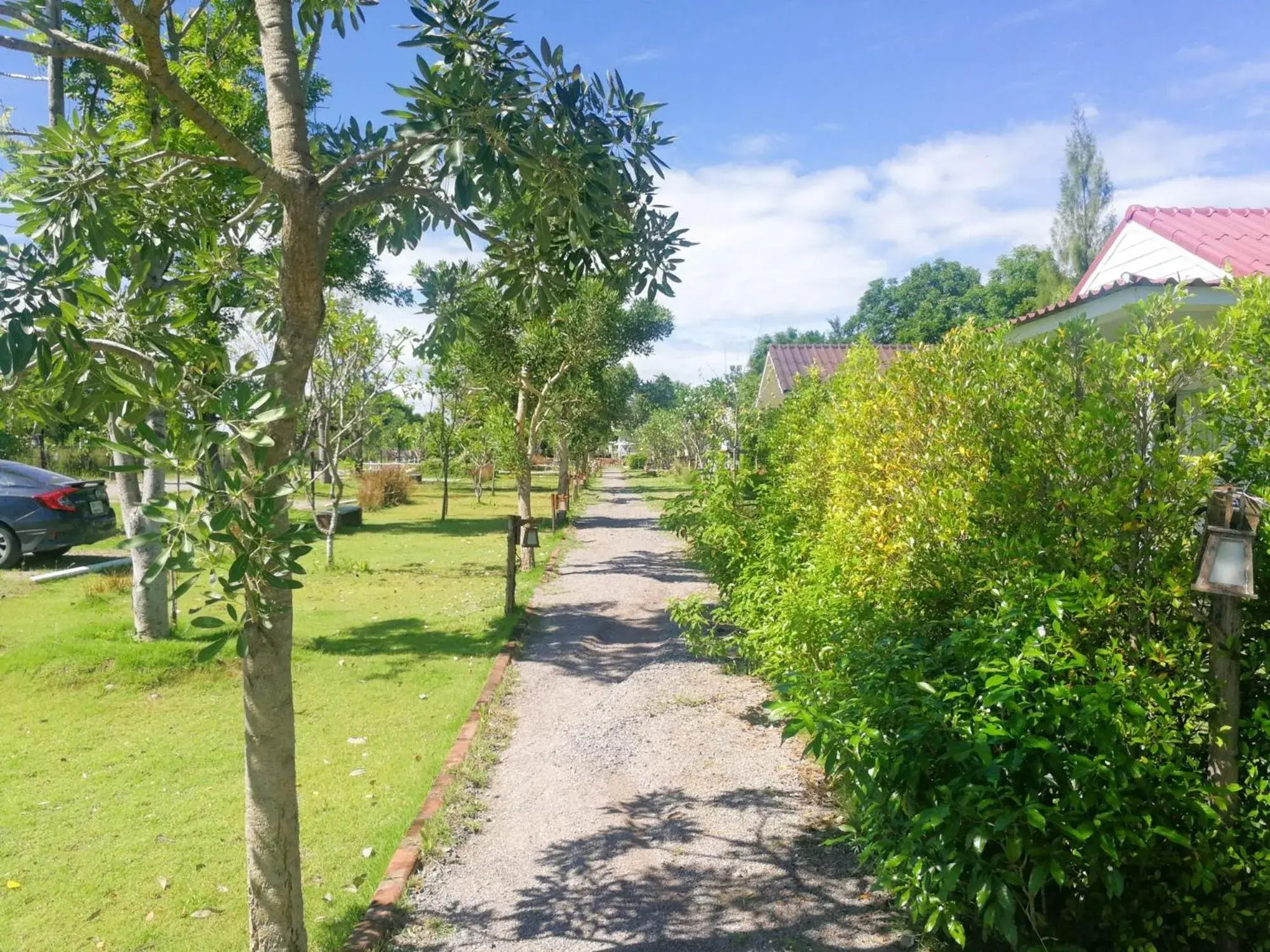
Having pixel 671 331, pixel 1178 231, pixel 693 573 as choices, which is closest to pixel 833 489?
pixel 1178 231

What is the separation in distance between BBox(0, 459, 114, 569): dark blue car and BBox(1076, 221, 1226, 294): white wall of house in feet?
44.9

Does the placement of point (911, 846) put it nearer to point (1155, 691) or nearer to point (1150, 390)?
point (1155, 691)

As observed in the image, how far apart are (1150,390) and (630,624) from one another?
25.9ft

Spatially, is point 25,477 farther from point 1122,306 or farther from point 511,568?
point 1122,306

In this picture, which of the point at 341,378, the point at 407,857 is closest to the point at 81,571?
the point at 341,378

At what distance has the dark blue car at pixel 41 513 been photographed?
1238 centimetres

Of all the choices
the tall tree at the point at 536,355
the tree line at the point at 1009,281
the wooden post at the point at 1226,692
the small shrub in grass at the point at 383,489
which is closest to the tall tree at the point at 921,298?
the tree line at the point at 1009,281

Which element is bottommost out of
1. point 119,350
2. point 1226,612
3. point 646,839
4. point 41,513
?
point 646,839

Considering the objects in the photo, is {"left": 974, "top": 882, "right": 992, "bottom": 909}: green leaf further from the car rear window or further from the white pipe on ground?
the car rear window

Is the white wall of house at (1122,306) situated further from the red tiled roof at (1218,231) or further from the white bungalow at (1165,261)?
the red tiled roof at (1218,231)

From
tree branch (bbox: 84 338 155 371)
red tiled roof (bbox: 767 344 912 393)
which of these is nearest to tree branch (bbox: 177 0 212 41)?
tree branch (bbox: 84 338 155 371)

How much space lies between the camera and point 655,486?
1860 inches

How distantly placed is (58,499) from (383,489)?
16.0 meters

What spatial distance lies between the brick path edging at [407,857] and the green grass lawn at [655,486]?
13.0 m
